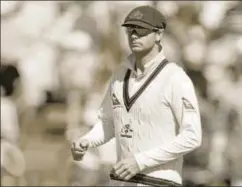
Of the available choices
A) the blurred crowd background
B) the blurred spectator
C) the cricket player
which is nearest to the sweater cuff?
the cricket player

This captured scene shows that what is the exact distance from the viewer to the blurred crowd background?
3.35 meters

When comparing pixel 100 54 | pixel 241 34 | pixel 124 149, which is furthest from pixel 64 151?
pixel 124 149

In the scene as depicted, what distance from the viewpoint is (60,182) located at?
351 centimetres

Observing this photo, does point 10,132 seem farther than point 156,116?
Yes

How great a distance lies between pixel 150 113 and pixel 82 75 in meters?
1.42

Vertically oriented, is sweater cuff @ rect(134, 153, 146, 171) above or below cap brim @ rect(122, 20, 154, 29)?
below

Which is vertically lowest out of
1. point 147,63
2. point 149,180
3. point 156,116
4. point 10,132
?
point 10,132

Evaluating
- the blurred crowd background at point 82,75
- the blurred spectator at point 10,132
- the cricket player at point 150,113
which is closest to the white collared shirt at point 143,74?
A: the cricket player at point 150,113

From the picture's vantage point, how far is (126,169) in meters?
2.06

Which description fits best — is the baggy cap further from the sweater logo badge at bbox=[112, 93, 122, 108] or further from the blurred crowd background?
the blurred crowd background

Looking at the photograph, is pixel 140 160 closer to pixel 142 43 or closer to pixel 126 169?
pixel 126 169

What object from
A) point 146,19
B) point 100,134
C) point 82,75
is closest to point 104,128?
point 100,134

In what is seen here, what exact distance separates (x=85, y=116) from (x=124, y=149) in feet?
4.36

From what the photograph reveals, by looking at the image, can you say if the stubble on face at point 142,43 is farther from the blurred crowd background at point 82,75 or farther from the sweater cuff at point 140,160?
the blurred crowd background at point 82,75
